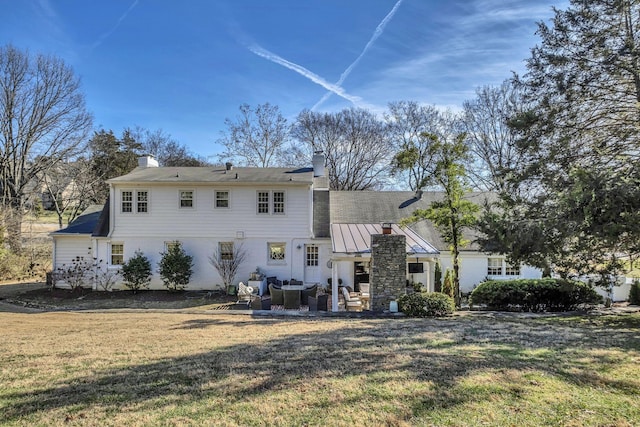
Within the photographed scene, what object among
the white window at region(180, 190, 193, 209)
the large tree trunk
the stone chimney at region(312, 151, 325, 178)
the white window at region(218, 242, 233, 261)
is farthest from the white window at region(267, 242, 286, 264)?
the large tree trunk

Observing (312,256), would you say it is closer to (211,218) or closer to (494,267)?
(211,218)

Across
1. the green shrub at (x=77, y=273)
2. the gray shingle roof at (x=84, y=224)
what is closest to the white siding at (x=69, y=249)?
the green shrub at (x=77, y=273)

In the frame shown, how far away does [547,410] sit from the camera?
415 centimetres

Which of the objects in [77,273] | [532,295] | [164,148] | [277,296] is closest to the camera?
[532,295]

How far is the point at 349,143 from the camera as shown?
39375 mm

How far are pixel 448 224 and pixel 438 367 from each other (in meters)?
11.2

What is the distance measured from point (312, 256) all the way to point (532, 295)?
32.7 feet

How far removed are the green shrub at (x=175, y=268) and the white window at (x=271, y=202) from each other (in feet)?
14.3

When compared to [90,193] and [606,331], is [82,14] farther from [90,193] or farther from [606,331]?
[90,193]

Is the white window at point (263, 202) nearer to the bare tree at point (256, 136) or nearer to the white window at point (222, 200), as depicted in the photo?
the white window at point (222, 200)

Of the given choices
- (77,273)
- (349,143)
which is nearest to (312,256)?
(77,273)

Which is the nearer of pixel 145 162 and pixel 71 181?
pixel 145 162

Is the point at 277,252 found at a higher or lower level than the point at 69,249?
lower

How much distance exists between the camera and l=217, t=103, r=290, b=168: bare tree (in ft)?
127
